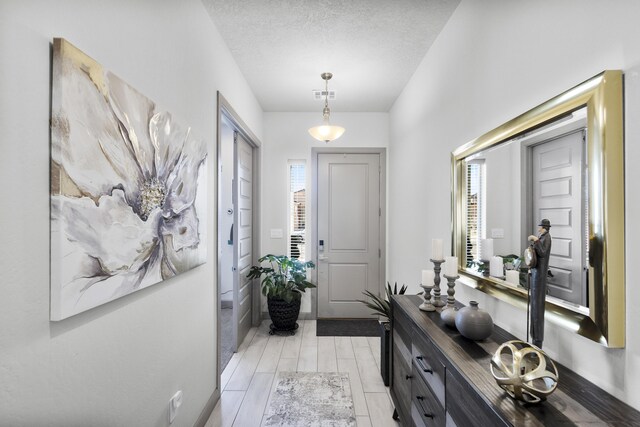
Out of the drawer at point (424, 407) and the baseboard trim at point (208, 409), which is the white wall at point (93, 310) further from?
the drawer at point (424, 407)

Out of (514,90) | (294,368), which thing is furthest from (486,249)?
(294,368)

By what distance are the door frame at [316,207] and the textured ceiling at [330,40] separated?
82 cm

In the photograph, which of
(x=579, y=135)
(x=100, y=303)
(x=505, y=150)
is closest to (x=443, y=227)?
(x=505, y=150)

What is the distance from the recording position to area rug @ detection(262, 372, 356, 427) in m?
2.18

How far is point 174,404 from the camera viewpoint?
1.69 metres

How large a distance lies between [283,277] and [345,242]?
39.0 inches

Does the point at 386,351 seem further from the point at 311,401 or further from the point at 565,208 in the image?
the point at 565,208

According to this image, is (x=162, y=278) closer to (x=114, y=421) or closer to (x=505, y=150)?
(x=114, y=421)

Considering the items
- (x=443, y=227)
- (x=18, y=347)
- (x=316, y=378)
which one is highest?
(x=443, y=227)

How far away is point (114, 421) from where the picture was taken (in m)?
1.20

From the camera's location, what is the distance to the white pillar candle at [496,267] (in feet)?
5.14

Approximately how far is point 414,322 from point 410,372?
0.32 metres

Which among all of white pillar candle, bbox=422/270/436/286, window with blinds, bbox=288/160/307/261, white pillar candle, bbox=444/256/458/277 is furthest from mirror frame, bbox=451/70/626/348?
window with blinds, bbox=288/160/307/261

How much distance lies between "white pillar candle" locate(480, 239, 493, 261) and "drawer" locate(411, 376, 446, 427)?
704 millimetres
